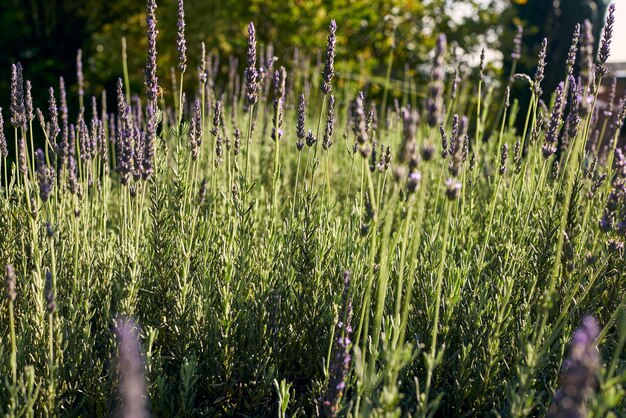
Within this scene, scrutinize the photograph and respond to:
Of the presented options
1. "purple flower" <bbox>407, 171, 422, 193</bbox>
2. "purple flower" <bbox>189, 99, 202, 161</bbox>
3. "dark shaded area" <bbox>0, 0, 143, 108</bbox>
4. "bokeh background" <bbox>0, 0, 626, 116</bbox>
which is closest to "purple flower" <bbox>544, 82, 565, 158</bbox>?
"purple flower" <bbox>407, 171, 422, 193</bbox>

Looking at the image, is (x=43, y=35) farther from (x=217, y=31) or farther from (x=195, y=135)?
(x=195, y=135)

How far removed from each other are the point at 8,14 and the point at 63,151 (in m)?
7.45

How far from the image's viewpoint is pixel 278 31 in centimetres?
907

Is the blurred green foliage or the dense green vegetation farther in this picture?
the blurred green foliage

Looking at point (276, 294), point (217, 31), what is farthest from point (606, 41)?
point (217, 31)

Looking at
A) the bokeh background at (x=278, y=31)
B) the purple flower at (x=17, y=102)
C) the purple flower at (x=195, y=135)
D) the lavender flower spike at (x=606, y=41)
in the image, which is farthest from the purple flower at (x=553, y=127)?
the bokeh background at (x=278, y=31)

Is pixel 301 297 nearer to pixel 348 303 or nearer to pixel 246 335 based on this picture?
pixel 246 335

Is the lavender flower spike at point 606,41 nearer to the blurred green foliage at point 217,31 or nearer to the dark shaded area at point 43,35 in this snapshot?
the blurred green foliage at point 217,31

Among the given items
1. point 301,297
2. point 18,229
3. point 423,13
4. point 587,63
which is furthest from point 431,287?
point 423,13

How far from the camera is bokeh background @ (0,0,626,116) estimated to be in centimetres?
810

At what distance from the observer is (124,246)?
2240mm

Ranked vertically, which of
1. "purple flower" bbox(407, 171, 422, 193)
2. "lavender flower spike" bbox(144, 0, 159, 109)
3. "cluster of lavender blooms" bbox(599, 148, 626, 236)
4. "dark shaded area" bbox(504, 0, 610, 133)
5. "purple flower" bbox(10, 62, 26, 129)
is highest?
"dark shaded area" bbox(504, 0, 610, 133)

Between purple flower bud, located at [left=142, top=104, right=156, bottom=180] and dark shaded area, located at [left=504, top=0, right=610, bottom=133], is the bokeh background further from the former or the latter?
purple flower bud, located at [left=142, top=104, right=156, bottom=180]

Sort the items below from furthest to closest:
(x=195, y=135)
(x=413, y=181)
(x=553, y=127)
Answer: (x=195, y=135), (x=553, y=127), (x=413, y=181)
